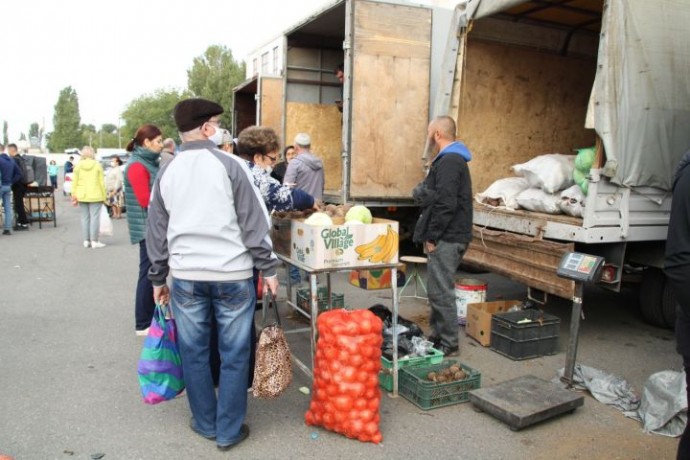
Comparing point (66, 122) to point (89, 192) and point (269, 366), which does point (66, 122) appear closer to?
point (89, 192)

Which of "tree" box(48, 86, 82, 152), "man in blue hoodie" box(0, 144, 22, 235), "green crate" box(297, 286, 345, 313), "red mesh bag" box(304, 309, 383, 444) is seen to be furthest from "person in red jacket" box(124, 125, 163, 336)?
"tree" box(48, 86, 82, 152)

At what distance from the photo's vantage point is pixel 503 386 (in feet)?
13.2

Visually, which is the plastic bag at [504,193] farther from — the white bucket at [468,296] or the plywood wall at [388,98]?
the plywood wall at [388,98]

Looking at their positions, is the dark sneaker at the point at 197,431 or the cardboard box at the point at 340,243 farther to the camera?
the cardboard box at the point at 340,243

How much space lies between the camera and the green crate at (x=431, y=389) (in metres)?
3.88

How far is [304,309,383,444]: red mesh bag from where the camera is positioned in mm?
3271

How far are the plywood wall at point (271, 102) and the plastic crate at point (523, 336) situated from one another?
7.27 metres

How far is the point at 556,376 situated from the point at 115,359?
360 centimetres

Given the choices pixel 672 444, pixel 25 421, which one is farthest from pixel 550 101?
pixel 25 421

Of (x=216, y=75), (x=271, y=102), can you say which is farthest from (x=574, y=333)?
(x=216, y=75)

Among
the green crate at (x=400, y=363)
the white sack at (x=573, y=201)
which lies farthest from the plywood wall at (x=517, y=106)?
the green crate at (x=400, y=363)

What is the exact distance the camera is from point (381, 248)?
3.92 m

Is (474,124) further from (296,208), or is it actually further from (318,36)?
(318,36)

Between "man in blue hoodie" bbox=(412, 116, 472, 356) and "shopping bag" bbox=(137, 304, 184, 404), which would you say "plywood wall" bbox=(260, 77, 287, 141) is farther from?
"shopping bag" bbox=(137, 304, 184, 404)
